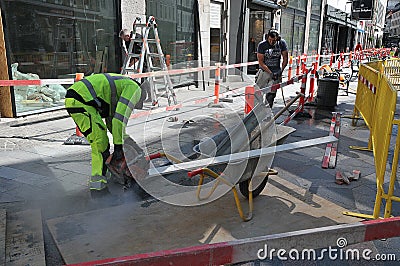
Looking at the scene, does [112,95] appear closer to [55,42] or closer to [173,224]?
[173,224]

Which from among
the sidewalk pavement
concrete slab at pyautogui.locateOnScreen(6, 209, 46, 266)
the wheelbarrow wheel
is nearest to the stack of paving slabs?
the sidewalk pavement

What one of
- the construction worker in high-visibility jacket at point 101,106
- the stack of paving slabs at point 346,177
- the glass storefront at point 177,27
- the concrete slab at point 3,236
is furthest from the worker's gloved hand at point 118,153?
the glass storefront at point 177,27

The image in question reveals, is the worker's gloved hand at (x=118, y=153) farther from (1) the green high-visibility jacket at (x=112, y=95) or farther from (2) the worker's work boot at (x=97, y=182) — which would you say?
(2) the worker's work boot at (x=97, y=182)

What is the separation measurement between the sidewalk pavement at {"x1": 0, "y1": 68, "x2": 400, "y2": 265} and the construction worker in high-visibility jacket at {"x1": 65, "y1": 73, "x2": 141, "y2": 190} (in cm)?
58

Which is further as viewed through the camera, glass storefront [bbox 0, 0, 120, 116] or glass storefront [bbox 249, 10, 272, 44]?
glass storefront [bbox 249, 10, 272, 44]

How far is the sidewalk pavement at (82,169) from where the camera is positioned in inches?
152

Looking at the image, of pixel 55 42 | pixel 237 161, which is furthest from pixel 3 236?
pixel 55 42

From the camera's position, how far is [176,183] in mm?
4430

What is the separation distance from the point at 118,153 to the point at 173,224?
0.95 m

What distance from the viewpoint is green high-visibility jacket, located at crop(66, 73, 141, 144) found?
3.47 metres

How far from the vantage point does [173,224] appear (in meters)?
3.47

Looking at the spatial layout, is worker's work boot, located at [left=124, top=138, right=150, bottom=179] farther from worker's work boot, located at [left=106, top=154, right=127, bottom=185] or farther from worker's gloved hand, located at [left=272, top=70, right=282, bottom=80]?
worker's gloved hand, located at [left=272, top=70, right=282, bottom=80]

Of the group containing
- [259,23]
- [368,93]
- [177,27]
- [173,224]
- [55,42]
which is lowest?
[173,224]

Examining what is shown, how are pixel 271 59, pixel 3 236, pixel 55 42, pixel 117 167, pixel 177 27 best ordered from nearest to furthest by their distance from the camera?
pixel 3 236, pixel 117 167, pixel 271 59, pixel 55 42, pixel 177 27
